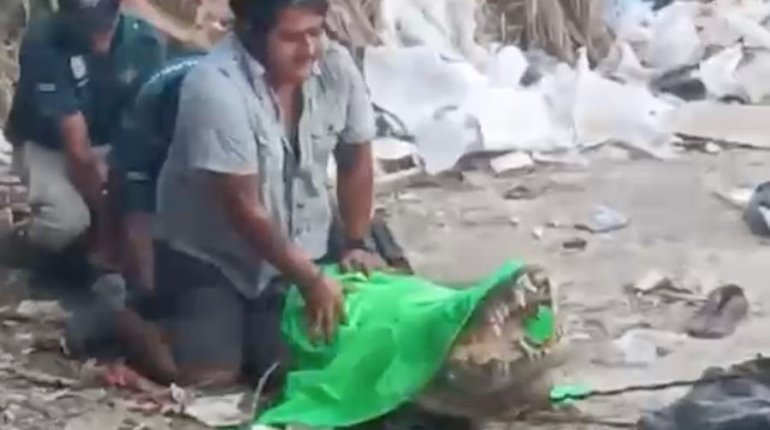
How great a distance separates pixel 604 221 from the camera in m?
2.49

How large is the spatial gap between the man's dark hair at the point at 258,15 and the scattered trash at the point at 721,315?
0.63m

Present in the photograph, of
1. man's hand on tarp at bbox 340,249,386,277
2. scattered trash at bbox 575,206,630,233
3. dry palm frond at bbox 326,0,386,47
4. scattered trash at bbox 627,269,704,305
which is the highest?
dry palm frond at bbox 326,0,386,47

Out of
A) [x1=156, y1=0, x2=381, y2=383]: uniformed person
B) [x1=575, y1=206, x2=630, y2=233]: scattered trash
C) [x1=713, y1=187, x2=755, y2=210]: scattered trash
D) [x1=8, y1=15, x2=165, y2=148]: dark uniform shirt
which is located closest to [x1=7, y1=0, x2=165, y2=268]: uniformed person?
[x1=8, y1=15, x2=165, y2=148]: dark uniform shirt

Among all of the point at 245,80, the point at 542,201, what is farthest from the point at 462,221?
the point at 245,80

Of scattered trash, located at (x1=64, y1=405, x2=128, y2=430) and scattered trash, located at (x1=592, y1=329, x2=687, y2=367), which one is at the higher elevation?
scattered trash, located at (x1=592, y1=329, x2=687, y2=367)

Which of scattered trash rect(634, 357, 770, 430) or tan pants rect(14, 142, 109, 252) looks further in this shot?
tan pants rect(14, 142, 109, 252)

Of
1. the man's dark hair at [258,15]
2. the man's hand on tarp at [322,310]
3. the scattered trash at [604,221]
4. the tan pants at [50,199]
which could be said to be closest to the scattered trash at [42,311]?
the tan pants at [50,199]

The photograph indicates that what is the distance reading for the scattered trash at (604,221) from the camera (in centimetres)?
248

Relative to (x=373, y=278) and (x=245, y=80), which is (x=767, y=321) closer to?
(x=373, y=278)

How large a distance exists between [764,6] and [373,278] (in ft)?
2.08

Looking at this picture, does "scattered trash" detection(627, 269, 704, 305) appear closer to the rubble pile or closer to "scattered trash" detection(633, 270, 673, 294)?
"scattered trash" detection(633, 270, 673, 294)

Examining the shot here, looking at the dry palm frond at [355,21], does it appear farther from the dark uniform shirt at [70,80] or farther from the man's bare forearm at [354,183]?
the dark uniform shirt at [70,80]

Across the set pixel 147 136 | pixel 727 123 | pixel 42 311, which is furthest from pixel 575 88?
pixel 42 311

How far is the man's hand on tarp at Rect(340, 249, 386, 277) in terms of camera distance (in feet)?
8.20
